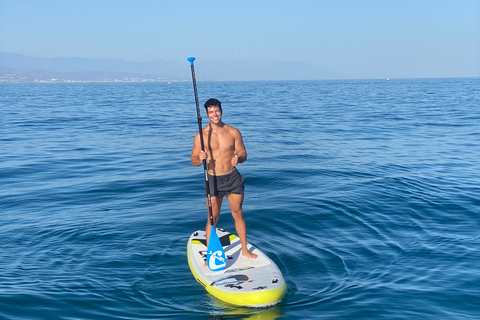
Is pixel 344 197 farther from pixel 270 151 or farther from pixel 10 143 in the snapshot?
pixel 10 143

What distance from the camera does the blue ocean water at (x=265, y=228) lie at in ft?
21.9

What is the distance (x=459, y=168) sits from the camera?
15.3m

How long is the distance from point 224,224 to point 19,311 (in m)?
4.88

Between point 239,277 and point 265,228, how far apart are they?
3.03m

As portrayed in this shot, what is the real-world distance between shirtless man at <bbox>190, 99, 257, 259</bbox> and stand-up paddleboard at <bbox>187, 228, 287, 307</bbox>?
12.5 inches

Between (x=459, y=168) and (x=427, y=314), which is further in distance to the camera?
(x=459, y=168)

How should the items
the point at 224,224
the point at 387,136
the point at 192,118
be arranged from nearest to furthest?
the point at 224,224, the point at 387,136, the point at 192,118

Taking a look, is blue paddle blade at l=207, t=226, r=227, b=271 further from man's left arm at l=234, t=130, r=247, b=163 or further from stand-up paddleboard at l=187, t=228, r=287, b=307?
man's left arm at l=234, t=130, r=247, b=163

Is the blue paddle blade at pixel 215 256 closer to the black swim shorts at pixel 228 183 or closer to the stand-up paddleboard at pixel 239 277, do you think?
the stand-up paddleboard at pixel 239 277

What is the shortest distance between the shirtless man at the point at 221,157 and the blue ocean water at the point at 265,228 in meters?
1.46

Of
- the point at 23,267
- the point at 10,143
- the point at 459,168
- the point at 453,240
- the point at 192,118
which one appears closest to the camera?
the point at 23,267

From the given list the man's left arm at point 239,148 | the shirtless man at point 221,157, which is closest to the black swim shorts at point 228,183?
the shirtless man at point 221,157

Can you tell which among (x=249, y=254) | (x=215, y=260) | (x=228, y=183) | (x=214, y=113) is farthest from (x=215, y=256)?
(x=214, y=113)

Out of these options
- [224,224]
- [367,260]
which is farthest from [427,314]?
[224,224]
